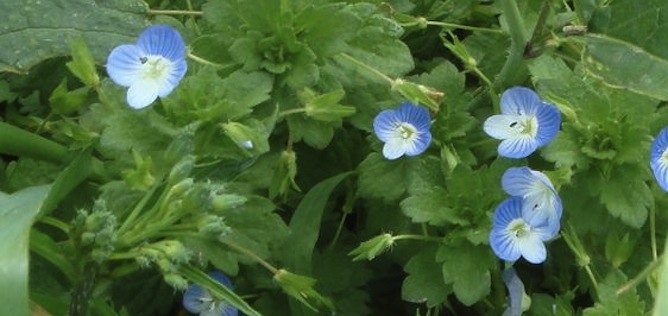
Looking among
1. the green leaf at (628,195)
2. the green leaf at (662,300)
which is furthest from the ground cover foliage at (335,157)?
the green leaf at (662,300)

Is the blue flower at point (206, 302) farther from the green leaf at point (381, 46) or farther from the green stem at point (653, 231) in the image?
the green stem at point (653, 231)

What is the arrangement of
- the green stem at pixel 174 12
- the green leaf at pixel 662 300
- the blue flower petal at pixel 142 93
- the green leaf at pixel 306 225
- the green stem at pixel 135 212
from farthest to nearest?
1. the green stem at pixel 174 12
2. the green leaf at pixel 306 225
3. the blue flower petal at pixel 142 93
4. the green stem at pixel 135 212
5. the green leaf at pixel 662 300

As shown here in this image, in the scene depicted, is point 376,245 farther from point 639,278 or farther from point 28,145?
point 28,145

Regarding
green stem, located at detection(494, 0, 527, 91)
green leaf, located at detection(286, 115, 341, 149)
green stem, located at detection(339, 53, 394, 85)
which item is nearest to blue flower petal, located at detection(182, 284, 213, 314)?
green leaf, located at detection(286, 115, 341, 149)

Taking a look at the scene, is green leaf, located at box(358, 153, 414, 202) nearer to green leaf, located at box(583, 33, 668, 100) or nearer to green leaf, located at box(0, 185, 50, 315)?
green leaf, located at box(583, 33, 668, 100)

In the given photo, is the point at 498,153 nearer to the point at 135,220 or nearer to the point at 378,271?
the point at 378,271

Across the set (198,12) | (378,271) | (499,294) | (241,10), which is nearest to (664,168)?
(499,294)

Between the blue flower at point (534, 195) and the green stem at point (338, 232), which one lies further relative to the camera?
the green stem at point (338, 232)
